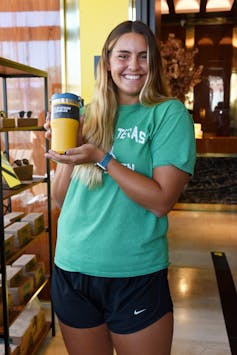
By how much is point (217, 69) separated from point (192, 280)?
15.9 ft

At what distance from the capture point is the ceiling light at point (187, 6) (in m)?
6.82

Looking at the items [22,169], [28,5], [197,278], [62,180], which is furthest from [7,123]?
[197,278]

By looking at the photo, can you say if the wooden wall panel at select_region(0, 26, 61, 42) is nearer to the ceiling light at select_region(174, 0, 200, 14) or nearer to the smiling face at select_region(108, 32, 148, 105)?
the smiling face at select_region(108, 32, 148, 105)

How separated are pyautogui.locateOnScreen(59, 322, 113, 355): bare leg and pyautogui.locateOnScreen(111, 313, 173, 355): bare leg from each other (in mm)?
46

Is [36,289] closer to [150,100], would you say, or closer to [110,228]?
[110,228]

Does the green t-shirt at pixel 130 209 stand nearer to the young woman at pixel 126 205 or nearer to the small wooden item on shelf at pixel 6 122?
the young woman at pixel 126 205

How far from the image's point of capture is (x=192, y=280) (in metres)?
3.80

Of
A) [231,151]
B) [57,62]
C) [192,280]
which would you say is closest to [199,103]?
[231,151]

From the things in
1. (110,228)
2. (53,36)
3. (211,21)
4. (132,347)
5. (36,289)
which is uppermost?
(211,21)

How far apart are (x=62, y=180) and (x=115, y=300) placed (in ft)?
1.31

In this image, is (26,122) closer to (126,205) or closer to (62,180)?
(62,180)

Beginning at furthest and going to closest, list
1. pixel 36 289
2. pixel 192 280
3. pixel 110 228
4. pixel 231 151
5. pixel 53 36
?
pixel 231 151 → pixel 192 280 → pixel 53 36 → pixel 36 289 → pixel 110 228

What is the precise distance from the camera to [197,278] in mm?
3848

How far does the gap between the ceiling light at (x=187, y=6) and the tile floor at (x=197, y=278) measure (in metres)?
3.28
